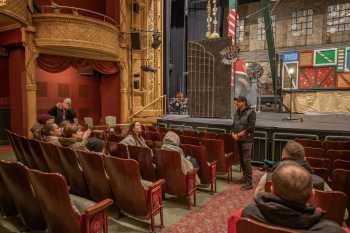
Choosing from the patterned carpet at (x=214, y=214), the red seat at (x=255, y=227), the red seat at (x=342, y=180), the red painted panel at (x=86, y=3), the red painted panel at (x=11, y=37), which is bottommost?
the patterned carpet at (x=214, y=214)

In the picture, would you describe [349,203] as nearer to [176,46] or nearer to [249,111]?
[249,111]

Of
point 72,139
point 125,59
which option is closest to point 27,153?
point 72,139

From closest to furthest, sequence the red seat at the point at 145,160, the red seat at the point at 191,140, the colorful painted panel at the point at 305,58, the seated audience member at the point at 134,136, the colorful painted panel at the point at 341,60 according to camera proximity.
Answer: the red seat at the point at 145,160, the seated audience member at the point at 134,136, the red seat at the point at 191,140, the colorful painted panel at the point at 341,60, the colorful painted panel at the point at 305,58

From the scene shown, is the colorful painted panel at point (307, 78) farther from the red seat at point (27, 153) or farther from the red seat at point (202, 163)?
the red seat at point (27, 153)

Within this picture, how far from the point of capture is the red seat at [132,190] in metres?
2.22

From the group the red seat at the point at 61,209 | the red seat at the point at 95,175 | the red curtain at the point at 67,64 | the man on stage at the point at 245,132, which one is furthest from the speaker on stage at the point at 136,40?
the red seat at the point at 61,209

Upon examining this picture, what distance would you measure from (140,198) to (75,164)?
748 mm

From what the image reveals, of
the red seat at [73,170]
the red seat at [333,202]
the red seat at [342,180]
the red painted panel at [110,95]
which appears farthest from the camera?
the red painted panel at [110,95]

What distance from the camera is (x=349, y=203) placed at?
2225mm

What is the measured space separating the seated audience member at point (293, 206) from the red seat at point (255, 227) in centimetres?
7

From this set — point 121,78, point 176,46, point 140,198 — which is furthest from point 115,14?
point 140,198

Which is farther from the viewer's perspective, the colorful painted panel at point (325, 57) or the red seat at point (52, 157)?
the colorful painted panel at point (325, 57)

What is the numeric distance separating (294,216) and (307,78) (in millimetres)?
11099

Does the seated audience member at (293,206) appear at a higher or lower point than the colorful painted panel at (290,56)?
lower
